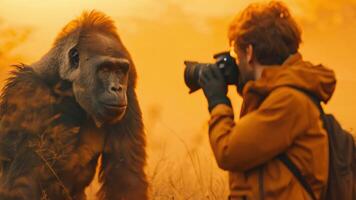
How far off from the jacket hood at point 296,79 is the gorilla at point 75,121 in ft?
4.28

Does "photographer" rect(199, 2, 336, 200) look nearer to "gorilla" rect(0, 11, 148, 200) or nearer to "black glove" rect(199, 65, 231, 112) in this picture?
"black glove" rect(199, 65, 231, 112)

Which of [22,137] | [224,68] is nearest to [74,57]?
[22,137]

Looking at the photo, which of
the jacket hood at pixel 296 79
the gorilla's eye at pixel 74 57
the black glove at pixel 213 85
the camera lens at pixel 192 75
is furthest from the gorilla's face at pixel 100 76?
the jacket hood at pixel 296 79

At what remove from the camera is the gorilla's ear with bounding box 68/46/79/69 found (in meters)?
3.63

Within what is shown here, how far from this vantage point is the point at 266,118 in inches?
84.6

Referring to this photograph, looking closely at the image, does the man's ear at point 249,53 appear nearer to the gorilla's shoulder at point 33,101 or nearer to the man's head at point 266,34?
the man's head at point 266,34

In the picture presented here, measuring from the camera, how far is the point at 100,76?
3586mm

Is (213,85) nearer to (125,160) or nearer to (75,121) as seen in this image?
(75,121)

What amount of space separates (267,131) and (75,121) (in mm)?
1710

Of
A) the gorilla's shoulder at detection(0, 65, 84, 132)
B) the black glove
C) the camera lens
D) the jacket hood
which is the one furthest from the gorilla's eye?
the jacket hood

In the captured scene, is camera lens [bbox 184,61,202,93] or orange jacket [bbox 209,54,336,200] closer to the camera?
orange jacket [bbox 209,54,336,200]

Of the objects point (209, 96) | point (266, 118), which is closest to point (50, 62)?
point (209, 96)

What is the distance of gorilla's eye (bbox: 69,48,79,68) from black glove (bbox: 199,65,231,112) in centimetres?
133

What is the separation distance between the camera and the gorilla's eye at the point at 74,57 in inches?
143
